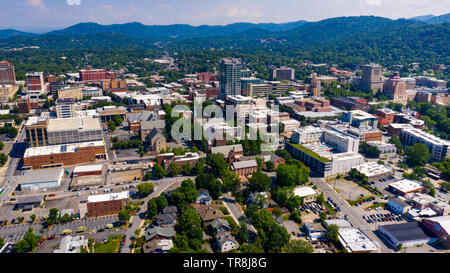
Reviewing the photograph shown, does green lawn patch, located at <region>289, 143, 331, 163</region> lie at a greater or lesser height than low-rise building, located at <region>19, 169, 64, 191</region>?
greater

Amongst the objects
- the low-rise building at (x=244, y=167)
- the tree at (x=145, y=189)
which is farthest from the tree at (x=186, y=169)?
the tree at (x=145, y=189)

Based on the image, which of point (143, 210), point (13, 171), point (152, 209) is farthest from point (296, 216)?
point (13, 171)

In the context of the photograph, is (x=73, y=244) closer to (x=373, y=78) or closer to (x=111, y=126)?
(x=111, y=126)

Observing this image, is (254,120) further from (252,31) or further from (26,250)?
(252,31)

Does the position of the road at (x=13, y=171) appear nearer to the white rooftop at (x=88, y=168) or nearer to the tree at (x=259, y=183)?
the white rooftop at (x=88, y=168)

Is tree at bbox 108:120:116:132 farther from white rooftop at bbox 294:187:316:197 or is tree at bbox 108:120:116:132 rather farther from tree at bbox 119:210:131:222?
white rooftop at bbox 294:187:316:197

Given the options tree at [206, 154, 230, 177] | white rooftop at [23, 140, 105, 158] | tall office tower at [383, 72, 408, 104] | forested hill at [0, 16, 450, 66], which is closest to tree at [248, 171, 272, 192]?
tree at [206, 154, 230, 177]
